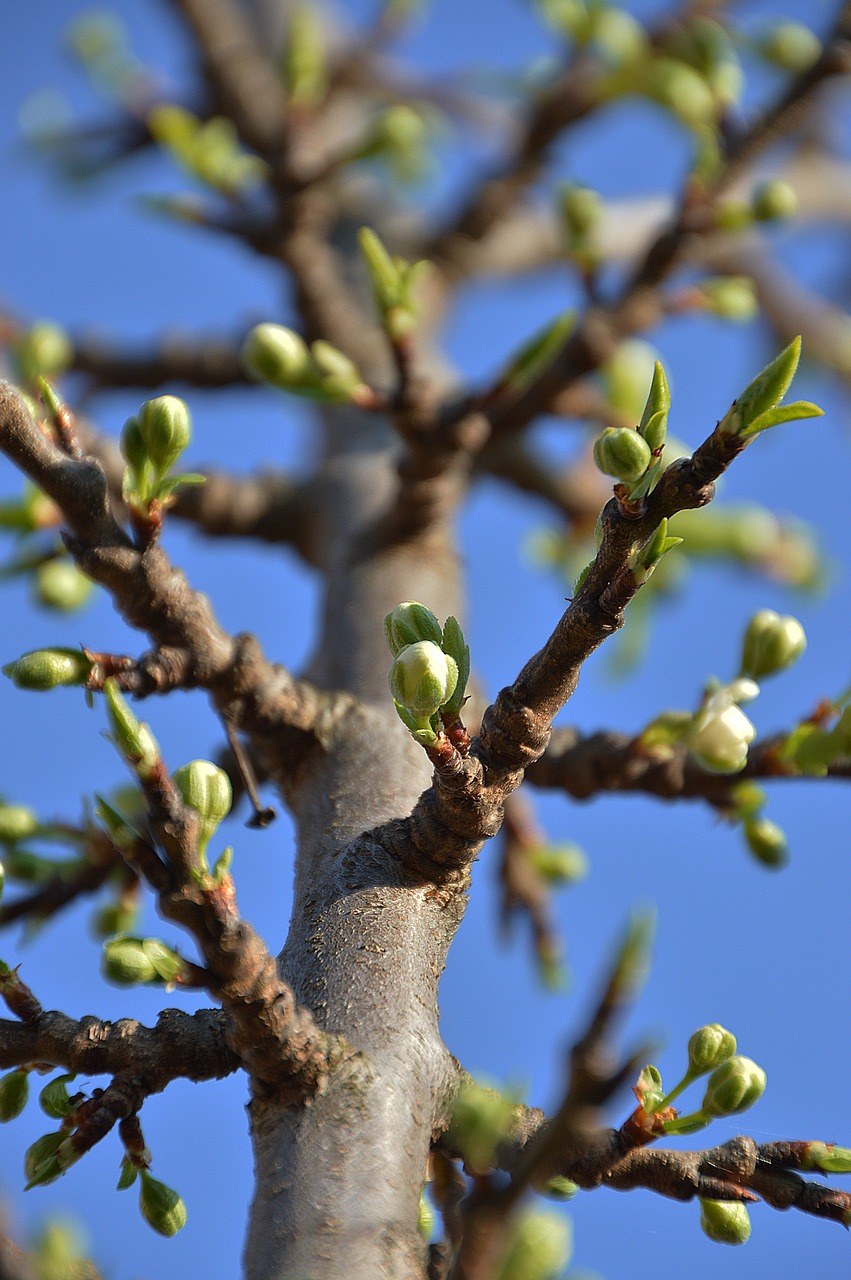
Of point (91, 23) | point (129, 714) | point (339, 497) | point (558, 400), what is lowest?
point (129, 714)

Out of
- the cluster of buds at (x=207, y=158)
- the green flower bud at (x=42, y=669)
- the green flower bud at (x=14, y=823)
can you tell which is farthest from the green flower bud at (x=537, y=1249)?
the cluster of buds at (x=207, y=158)

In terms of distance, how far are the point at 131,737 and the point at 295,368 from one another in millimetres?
903

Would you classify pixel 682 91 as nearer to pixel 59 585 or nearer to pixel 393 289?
pixel 393 289

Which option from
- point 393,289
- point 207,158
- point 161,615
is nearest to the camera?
point 161,615

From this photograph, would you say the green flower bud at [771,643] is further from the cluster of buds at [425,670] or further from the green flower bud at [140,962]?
the green flower bud at [140,962]

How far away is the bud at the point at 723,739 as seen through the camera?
161cm

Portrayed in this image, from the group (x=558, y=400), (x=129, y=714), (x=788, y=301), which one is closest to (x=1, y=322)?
(x=558, y=400)

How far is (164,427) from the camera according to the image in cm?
146

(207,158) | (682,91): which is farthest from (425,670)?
(682,91)

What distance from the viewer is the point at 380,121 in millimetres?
2729

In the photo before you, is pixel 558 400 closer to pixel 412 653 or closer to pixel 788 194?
pixel 788 194

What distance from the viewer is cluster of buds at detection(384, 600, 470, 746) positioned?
4.11 feet

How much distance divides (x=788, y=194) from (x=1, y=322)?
164 cm

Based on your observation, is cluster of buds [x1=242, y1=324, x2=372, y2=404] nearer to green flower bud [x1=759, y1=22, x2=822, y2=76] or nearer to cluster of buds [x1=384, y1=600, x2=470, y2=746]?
cluster of buds [x1=384, y1=600, x2=470, y2=746]
